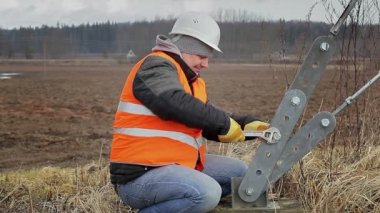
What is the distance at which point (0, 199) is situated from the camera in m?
4.51

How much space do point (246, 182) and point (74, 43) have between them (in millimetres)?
78408

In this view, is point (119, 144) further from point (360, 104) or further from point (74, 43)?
point (74, 43)

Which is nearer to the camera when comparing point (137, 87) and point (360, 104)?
point (137, 87)

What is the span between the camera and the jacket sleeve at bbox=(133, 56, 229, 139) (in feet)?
10.7

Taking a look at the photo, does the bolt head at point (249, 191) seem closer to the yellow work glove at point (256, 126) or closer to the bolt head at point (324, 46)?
the yellow work glove at point (256, 126)

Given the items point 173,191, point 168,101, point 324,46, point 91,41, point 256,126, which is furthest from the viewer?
point 91,41

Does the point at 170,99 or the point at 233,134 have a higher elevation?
the point at 170,99

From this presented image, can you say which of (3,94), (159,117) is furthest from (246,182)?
(3,94)

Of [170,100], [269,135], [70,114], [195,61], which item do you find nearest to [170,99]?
[170,100]

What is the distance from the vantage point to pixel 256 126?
3725mm

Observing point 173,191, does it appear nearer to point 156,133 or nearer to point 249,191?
point 156,133

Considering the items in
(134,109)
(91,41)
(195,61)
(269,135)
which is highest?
(195,61)

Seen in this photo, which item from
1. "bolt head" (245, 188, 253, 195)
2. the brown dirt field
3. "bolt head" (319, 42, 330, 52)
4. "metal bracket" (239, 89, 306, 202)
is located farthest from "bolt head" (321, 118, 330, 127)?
the brown dirt field

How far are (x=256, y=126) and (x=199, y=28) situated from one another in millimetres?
731
